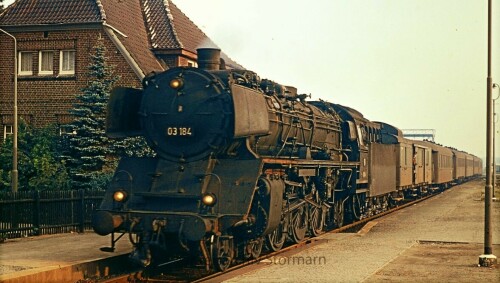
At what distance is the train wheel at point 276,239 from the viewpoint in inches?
493

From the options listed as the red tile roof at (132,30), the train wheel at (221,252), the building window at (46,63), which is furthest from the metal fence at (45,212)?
the building window at (46,63)

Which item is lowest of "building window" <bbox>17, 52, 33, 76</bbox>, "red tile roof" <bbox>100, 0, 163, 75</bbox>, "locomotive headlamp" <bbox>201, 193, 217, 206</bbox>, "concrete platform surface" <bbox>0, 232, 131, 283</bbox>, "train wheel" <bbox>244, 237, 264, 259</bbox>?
"concrete platform surface" <bbox>0, 232, 131, 283</bbox>

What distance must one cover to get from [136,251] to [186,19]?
20.6m

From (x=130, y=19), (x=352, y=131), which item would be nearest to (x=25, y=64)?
(x=130, y=19)

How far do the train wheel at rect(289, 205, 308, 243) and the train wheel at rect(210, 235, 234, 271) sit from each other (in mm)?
2782

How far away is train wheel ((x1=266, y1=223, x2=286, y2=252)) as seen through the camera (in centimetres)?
1253

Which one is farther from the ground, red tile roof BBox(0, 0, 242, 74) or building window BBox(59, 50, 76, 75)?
red tile roof BBox(0, 0, 242, 74)

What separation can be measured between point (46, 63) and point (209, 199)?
1652 cm

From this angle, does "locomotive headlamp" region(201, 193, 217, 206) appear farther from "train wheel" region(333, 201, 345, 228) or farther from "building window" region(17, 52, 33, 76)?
"building window" region(17, 52, 33, 76)

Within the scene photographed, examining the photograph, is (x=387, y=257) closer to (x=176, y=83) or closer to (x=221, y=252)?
(x=221, y=252)

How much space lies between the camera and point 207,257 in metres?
10.3

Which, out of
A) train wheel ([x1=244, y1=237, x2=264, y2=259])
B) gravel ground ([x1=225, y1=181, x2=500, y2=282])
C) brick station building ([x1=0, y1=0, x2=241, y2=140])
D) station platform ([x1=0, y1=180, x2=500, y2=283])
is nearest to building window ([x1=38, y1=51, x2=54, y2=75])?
brick station building ([x1=0, y1=0, x2=241, y2=140])

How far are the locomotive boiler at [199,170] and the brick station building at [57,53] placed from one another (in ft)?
40.9

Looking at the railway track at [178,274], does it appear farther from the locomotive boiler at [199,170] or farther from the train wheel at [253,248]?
the locomotive boiler at [199,170]
